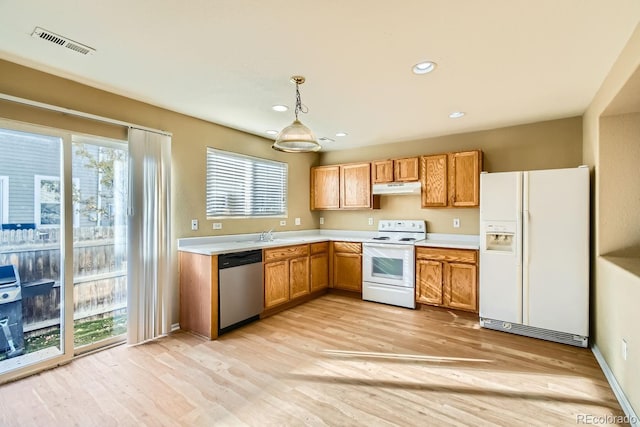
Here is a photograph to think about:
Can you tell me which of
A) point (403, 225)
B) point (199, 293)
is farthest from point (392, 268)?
point (199, 293)

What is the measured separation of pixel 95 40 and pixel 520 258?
4.38m

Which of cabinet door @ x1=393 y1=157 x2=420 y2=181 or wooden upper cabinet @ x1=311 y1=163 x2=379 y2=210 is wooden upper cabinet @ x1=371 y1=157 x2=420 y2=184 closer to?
cabinet door @ x1=393 y1=157 x2=420 y2=181

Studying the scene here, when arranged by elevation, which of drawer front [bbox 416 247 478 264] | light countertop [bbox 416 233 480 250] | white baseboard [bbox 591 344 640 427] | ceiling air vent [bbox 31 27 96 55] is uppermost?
ceiling air vent [bbox 31 27 96 55]

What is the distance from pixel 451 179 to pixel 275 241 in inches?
107

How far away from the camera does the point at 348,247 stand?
4.80 meters

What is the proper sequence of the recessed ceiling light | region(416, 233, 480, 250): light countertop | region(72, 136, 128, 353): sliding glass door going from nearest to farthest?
the recessed ceiling light, region(72, 136, 128, 353): sliding glass door, region(416, 233, 480, 250): light countertop

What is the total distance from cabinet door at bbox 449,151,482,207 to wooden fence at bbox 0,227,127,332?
421 cm

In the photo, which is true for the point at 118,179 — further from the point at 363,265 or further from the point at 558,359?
the point at 558,359

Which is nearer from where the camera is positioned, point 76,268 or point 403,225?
point 76,268

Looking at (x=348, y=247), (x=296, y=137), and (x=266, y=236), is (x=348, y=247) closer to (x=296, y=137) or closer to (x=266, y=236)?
(x=266, y=236)

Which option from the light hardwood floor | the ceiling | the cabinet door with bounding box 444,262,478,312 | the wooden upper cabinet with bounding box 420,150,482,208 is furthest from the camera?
the wooden upper cabinet with bounding box 420,150,482,208

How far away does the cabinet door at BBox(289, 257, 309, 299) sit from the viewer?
4203 mm

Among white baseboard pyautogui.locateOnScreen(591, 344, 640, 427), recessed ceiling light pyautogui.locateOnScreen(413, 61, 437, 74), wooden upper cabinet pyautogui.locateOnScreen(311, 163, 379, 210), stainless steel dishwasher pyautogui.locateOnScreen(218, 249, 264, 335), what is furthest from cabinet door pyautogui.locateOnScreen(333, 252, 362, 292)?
recessed ceiling light pyautogui.locateOnScreen(413, 61, 437, 74)

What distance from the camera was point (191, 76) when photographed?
256 cm
